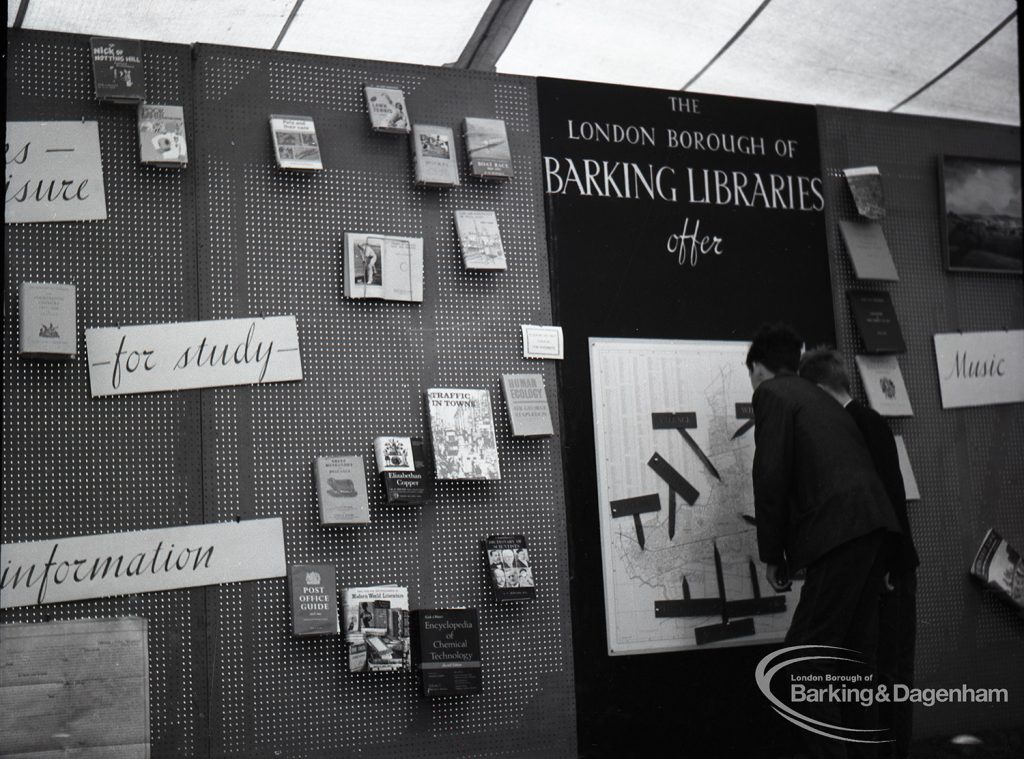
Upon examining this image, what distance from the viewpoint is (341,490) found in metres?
3.73

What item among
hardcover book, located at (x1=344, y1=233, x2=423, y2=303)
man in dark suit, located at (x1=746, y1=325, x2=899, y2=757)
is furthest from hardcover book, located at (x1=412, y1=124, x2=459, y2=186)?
man in dark suit, located at (x1=746, y1=325, x2=899, y2=757)

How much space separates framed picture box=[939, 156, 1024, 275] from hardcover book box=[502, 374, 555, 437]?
210 centimetres

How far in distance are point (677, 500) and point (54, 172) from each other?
2529 mm

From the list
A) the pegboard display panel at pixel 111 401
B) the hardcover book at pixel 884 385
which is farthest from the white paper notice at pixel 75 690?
the hardcover book at pixel 884 385

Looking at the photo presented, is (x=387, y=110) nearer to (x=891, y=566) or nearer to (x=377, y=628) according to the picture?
(x=377, y=628)

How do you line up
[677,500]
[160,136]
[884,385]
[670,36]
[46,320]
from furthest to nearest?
1. [670,36]
2. [884,385]
3. [677,500]
4. [160,136]
5. [46,320]

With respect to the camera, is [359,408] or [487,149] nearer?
[359,408]

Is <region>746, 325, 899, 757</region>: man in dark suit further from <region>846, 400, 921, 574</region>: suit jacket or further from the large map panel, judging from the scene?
the large map panel

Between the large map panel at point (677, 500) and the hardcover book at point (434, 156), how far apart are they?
0.85 meters

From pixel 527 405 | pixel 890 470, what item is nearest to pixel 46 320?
pixel 527 405

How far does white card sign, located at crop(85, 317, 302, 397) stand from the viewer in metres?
3.58

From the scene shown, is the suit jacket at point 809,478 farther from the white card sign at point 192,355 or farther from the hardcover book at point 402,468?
the white card sign at point 192,355

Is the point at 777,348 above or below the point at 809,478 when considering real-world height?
above

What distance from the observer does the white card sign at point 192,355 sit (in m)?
3.58
